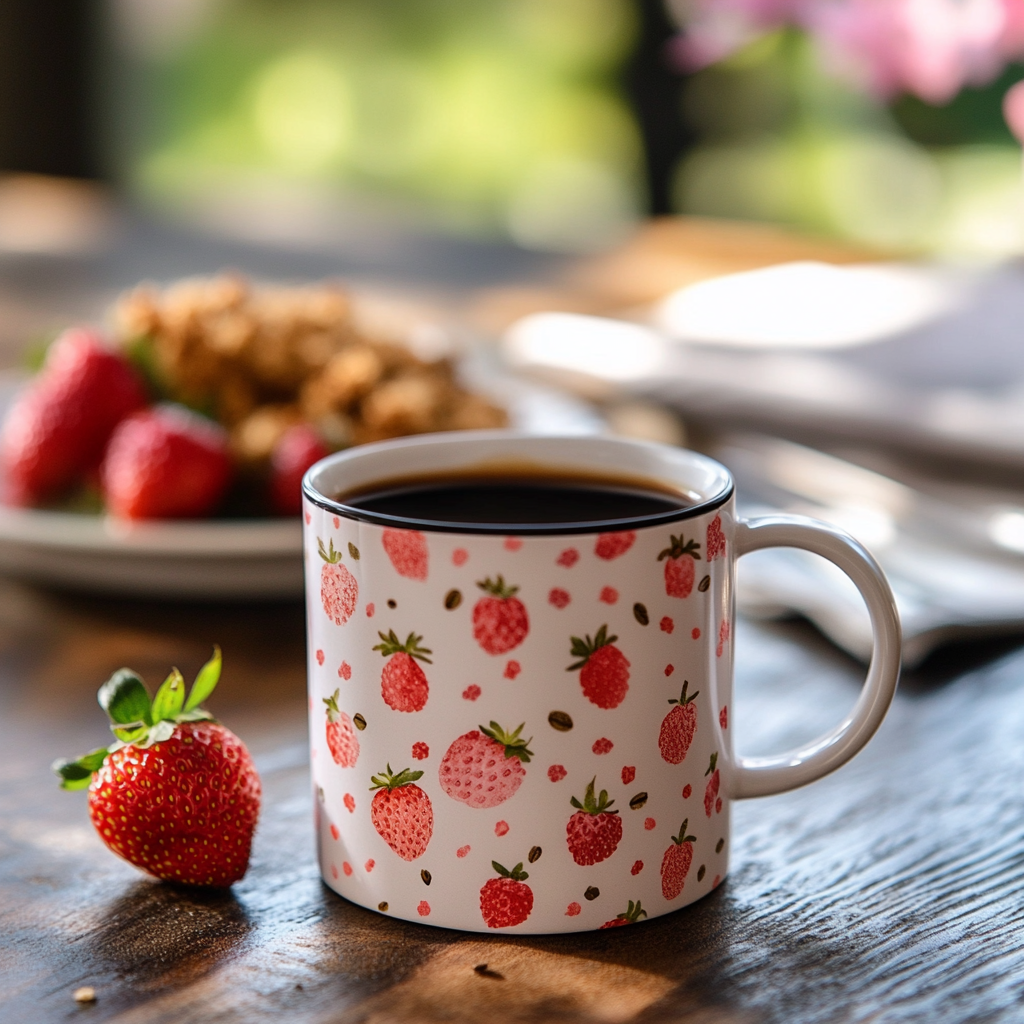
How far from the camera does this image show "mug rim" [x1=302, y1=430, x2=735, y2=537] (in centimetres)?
53

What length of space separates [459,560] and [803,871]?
23 cm

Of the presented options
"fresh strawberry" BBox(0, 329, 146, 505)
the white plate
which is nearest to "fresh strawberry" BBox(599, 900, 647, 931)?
the white plate

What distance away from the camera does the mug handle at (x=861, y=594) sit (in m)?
0.59

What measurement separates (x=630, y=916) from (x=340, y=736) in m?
0.14

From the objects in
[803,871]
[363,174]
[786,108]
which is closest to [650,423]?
[803,871]

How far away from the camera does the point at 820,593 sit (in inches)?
35.0

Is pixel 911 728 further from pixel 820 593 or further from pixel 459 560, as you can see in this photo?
pixel 459 560

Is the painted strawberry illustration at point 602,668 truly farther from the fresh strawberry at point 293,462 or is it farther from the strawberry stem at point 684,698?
the fresh strawberry at point 293,462

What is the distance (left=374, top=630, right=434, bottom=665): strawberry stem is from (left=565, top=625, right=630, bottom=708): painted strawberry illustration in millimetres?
57

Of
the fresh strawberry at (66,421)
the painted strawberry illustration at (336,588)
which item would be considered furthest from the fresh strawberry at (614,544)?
the fresh strawberry at (66,421)

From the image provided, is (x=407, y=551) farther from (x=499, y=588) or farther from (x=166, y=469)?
(x=166, y=469)

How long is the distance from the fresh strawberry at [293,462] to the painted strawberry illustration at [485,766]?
46cm

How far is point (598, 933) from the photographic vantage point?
22.3 inches

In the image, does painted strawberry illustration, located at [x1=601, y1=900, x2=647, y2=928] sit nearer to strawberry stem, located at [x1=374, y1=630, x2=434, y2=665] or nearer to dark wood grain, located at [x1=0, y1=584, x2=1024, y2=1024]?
dark wood grain, located at [x1=0, y1=584, x2=1024, y2=1024]
